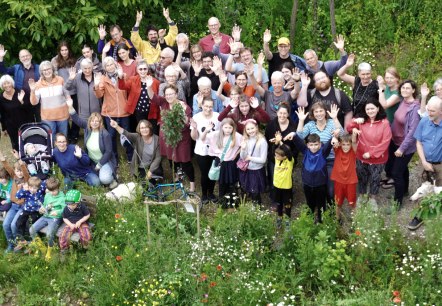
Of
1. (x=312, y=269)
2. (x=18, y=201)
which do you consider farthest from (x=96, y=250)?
(x=312, y=269)

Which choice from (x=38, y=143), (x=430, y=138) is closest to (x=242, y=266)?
(x=430, y=138)

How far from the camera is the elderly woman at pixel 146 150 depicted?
350 inches

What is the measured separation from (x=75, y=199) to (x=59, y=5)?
427 cm

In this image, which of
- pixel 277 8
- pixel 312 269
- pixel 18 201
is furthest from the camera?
pixel 277 8

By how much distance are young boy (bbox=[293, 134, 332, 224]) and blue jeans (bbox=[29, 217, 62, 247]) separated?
3.19m

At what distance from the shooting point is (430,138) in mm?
7574

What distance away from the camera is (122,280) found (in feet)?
23.5

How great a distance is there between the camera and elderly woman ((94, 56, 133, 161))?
9.27m

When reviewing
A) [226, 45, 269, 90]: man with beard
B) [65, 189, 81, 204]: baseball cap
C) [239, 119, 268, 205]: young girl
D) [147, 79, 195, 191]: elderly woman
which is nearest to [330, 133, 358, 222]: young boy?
[239, 119, 268, 205]: young girl

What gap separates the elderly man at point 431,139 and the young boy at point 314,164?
3.61 feet

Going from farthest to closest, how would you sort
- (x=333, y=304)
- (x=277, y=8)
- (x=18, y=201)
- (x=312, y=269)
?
(x=277, y=8), (x=18, y=201), (x=312, y=269), (x=333, y=304)

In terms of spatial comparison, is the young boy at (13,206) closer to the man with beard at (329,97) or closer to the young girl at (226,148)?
the young girl at (226,148)

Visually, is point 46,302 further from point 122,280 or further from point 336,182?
point 336,182

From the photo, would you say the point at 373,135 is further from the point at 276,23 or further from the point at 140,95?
the point at 276,23
